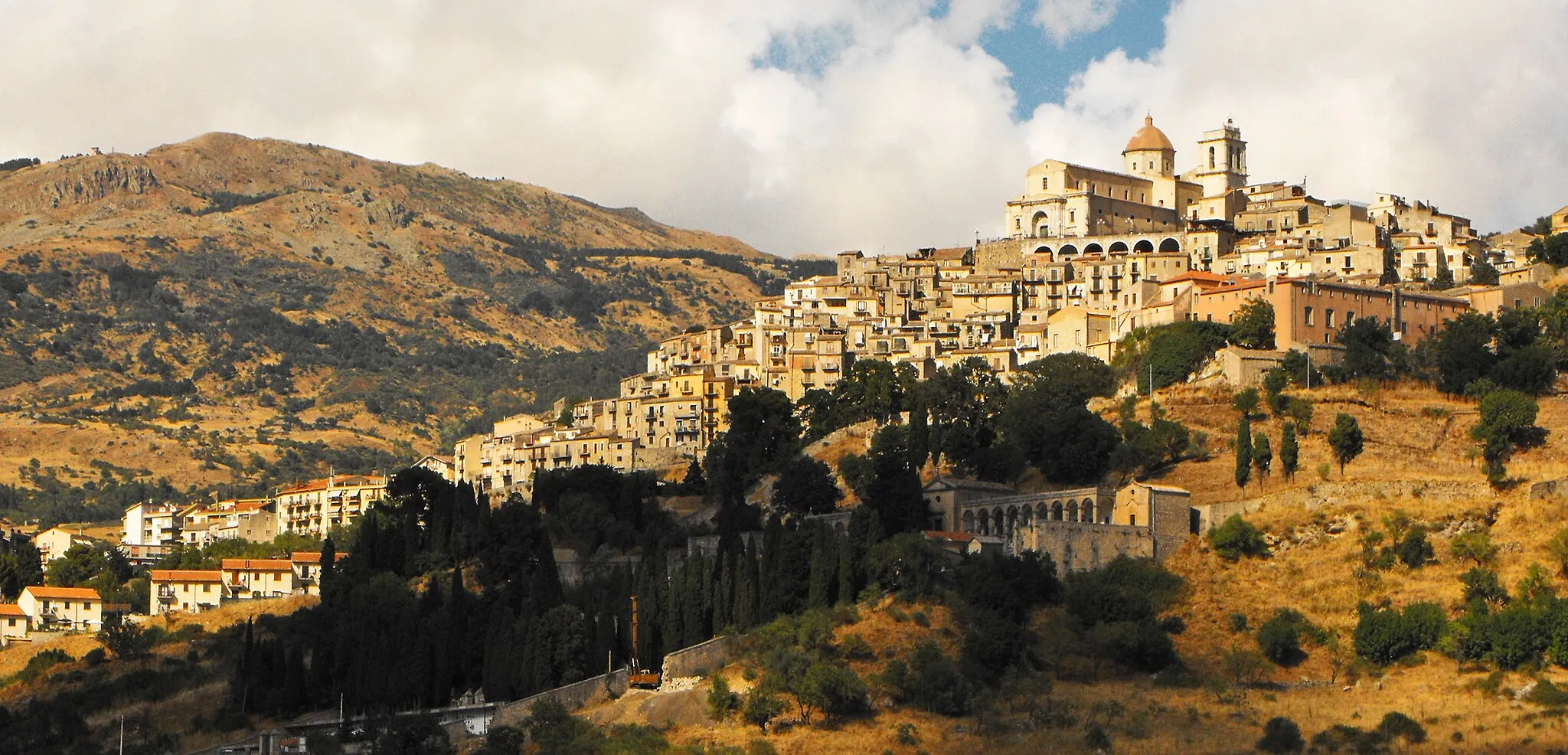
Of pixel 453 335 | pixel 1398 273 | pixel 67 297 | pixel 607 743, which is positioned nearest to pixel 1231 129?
pixel 1398 273

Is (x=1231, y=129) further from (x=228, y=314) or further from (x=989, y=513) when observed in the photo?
(x=228, y=314)

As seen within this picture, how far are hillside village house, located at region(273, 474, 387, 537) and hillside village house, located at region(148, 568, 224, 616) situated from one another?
9.65 m

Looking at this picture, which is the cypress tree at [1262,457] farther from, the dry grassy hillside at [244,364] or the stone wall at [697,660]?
the dry grassy hillside at [244,364]

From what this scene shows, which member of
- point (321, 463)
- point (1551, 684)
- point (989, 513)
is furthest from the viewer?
point (321, 463)

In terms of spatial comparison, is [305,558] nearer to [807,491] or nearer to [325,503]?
[325,503]

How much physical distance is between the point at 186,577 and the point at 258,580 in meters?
A: 3.00

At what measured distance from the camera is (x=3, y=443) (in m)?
142

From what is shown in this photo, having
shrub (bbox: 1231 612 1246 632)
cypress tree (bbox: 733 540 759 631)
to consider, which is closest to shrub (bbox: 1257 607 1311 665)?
shrub (bbox: 1231 612 1246 632)

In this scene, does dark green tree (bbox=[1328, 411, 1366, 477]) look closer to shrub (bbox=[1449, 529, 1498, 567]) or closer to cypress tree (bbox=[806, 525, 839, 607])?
shrub (bbox=[1449, 529, 1498, 567])

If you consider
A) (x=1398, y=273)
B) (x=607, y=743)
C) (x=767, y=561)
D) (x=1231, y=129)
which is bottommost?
(x=607, y=743)

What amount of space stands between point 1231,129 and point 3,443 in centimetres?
7545

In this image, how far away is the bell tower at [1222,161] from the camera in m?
114

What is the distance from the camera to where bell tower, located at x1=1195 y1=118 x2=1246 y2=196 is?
113688 millimetres

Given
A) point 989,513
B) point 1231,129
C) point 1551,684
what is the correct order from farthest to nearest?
point 1231,129
point 989,513
point 1551,684
